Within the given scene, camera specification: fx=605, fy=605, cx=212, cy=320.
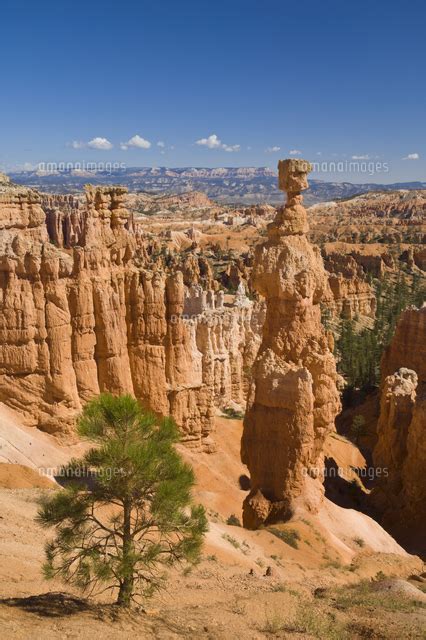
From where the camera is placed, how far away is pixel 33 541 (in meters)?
13.4

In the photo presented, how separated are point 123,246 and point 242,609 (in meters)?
15.2

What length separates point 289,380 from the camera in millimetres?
19422

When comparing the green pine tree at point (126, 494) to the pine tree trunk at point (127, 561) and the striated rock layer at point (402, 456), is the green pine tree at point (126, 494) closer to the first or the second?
the pine tree trunk at point (127, 561)

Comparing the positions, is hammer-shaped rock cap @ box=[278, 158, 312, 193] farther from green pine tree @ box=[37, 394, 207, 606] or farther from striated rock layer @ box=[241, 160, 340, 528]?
green pine tree @ box=[37, 394, 207, 606]

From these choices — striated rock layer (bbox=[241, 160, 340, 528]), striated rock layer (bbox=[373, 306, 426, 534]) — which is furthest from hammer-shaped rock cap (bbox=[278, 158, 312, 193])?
striated rock layer (bbox=[373, 306, 426, 534])

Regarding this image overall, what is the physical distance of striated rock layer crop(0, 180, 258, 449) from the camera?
784 inches

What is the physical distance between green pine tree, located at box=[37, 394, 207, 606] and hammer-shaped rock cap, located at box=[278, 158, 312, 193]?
13.6m

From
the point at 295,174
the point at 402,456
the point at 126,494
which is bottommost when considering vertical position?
the point at 402,456

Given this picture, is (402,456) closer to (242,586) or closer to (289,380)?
(289,380)

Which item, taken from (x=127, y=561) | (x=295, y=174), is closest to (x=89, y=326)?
(x=295, y=174)

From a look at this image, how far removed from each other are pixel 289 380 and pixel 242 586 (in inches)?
295

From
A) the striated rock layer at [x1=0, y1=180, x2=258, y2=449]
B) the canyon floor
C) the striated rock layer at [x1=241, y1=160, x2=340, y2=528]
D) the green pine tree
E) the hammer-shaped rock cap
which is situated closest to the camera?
the green pine tree

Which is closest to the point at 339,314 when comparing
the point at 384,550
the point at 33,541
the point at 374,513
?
the point at 374,513

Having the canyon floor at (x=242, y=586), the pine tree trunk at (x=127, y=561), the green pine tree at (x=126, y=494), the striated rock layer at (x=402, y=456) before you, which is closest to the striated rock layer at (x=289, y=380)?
the canyon floor at (x=242, y=586)
